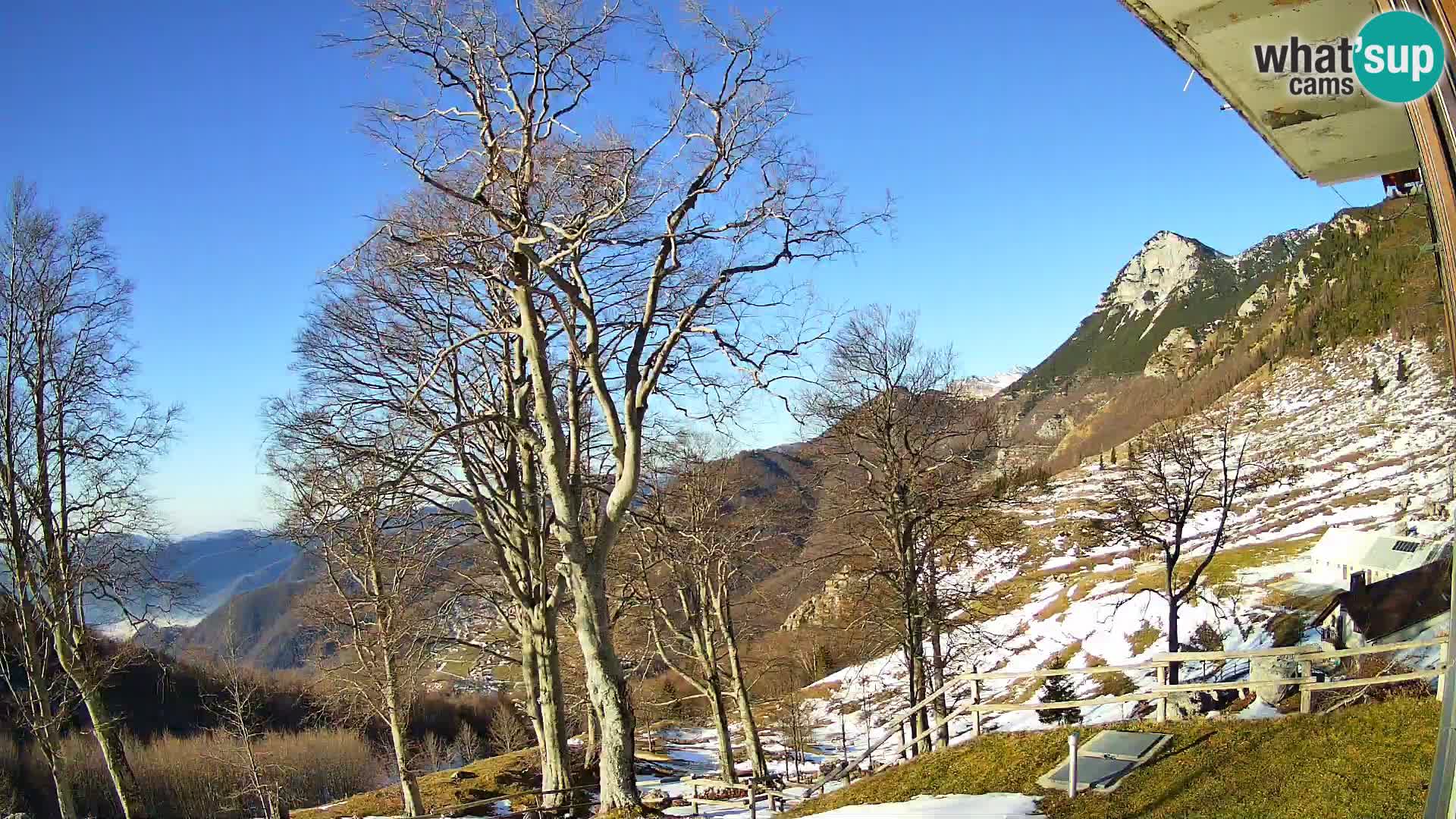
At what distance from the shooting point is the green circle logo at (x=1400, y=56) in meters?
3.18

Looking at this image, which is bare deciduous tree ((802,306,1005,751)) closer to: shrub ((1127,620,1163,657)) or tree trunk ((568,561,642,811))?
tree trunk ((568,561,642,811))

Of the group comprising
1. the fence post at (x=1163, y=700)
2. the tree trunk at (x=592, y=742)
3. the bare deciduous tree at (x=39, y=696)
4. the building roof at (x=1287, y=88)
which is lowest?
the tree trunk at (x=592, y=742)

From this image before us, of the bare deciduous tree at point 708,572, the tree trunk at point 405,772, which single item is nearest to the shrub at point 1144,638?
the bare deciduous tree at point 708,572

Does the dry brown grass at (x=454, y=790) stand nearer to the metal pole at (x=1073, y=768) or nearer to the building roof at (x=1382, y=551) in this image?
the metal pole at (x=1073, y=768)

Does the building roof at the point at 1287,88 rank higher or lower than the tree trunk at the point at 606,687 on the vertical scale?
higher

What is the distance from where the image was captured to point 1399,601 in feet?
57.5

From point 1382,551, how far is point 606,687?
23.1 meters

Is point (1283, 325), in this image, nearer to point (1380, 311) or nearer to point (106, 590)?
point (1380, 311)

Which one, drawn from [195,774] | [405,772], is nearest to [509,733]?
[195,774]

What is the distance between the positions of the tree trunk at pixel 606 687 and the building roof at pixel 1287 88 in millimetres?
8705

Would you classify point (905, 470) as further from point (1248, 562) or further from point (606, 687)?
point (1248, 562)

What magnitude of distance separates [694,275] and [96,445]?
10.8 meters

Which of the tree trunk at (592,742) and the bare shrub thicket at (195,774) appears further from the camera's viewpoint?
the bare shrub thicket at (195,774)

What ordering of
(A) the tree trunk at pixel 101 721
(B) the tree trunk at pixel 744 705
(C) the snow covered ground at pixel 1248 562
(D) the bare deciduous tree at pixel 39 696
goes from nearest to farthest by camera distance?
1. (D) the bare deciduous tree at pixel 39 696
2. (A) the tree trunk at pixel 101 721
3. (B) the tree trunk at pixel 744 705
4. (C) the snow covered ground at pixel 1248 562
